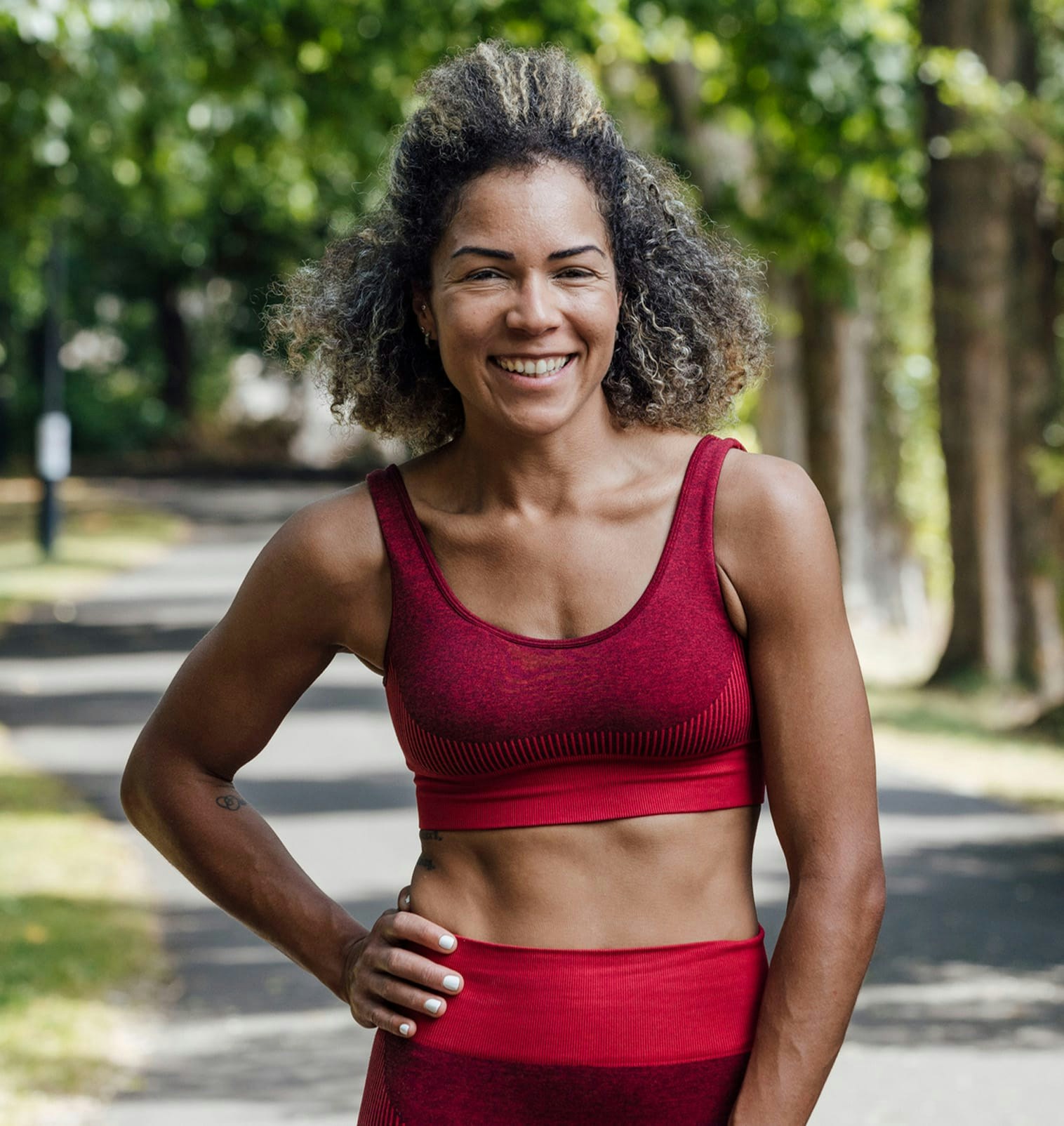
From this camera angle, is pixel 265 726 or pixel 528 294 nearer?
pixel 528 294

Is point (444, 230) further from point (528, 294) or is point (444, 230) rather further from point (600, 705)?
point (600, 705)

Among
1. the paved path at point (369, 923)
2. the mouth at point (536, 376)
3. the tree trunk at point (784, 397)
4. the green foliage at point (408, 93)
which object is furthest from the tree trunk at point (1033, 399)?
the mouth at point (536, 376)

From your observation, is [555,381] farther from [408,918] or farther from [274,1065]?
[274,1065]

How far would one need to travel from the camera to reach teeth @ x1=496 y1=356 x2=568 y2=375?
2.47m

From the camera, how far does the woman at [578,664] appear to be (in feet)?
7.81

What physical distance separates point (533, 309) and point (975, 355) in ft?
42.7

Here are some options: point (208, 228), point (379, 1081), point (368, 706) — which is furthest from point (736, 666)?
point (208, 228)

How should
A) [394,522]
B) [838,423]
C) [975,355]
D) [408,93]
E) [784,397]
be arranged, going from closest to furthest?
[394,522]
[408,93]
[975,355]
[838,423]
[784,397]

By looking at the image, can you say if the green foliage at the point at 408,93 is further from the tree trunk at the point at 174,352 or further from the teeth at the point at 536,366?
the tree trunk at the point at 174,352

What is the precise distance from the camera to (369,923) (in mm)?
7504

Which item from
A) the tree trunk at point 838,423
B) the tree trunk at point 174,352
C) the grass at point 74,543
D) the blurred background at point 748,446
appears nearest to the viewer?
the blurred background at point 748,446

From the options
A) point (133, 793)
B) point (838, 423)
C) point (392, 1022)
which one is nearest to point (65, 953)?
point (133, 793)

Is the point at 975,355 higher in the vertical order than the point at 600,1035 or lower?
higher

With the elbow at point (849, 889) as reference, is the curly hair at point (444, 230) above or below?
above
